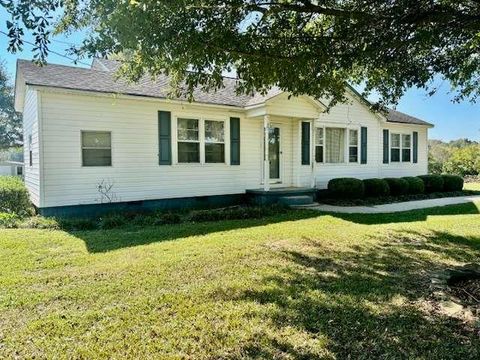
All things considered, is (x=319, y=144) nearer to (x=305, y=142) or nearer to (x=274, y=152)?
(x=305, y=142)

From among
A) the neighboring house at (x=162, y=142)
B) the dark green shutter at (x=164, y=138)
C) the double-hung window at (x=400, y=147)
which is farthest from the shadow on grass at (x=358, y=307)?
the double-hung window at (x=400, y=147)

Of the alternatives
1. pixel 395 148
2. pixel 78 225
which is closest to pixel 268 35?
pixel 78 225

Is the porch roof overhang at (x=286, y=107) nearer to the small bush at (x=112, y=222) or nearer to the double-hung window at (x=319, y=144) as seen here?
the double-hung window at (x=319, y=144)

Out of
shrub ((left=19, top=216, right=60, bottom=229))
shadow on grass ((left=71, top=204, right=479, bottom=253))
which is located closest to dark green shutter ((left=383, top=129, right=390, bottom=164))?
shadow on grass ((left=71, top=204, right=479, bottom=253))

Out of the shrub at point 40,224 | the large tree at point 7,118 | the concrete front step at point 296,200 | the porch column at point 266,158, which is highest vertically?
the large tree at point 7,118

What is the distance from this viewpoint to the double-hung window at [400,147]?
58.9ft

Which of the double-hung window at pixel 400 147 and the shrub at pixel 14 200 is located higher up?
the double-hung window at pixel 400 147

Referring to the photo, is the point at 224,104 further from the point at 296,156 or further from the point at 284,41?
the point at 284,41

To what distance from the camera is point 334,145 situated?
1567cm

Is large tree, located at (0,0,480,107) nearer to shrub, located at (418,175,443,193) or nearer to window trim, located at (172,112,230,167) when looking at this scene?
window trim, located at (172,112,230,167)

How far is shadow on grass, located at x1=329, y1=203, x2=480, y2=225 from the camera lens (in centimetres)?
970

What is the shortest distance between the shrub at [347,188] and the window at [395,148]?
4.88 metres

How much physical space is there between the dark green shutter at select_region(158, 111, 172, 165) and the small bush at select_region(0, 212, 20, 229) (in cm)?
415

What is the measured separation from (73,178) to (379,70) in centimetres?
814
